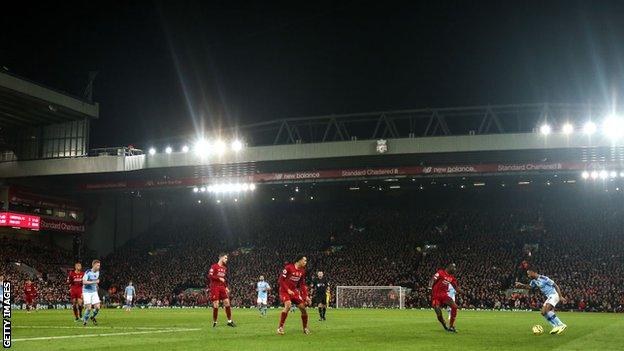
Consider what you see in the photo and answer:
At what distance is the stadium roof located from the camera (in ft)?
177

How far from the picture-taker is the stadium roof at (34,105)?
53.9 m

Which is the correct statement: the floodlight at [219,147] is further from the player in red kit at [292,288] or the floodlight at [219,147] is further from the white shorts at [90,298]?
the player in red kit at [292,288]

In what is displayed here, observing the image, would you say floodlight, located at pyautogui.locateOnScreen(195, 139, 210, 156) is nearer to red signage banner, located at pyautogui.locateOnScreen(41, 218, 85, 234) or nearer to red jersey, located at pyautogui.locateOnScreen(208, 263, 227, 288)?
red signage banner, located at pyautogui.locateOnScreen(41, 218, 85, 234)

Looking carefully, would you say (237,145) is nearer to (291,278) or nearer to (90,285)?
(90,285)

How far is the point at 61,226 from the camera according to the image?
69.7 metres

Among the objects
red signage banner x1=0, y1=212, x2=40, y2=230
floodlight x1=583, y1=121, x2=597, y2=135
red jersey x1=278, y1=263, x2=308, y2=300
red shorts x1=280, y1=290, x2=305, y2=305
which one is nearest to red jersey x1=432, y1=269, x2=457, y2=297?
red jersey x1=278, y1=263, x2=308, y2=300

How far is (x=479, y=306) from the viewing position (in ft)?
173

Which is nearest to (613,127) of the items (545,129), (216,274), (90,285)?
(545,129)

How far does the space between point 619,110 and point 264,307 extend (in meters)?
29.4

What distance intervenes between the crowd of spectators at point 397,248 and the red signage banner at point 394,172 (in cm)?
789

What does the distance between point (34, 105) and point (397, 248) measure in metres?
34.4

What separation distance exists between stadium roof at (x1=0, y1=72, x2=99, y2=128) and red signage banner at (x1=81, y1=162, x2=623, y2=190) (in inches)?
345

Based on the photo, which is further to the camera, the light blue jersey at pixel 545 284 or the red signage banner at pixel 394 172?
the red signage banner at pixel 394 172

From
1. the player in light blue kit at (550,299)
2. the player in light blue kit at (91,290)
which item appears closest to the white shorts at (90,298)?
the player in light blue kit at (91,290)
